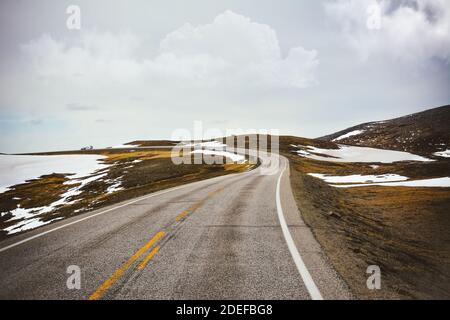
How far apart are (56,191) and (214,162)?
2235cm

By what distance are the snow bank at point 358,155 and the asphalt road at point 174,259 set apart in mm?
55117

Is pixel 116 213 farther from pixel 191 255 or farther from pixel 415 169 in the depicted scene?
pixel 415 169

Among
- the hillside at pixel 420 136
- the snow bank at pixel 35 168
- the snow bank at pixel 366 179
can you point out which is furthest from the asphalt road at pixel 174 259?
the hillside at pixel 420 136

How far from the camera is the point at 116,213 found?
33.8 ft

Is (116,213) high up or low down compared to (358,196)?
up

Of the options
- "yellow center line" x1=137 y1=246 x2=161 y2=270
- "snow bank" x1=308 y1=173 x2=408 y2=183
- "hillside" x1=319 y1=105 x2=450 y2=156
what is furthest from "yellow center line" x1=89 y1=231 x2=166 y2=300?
"hillside" x1=319 y1=105 x2=450 y2=156

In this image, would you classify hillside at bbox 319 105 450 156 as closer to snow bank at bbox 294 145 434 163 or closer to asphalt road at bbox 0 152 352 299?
snow bank at bbox 294 145 434 163

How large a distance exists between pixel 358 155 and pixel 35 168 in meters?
76.9

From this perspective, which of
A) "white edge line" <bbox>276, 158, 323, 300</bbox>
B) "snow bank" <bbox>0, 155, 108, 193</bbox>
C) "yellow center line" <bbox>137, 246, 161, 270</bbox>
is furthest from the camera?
"snow bank" <bbox>0, 155, 108, 193</bbox>

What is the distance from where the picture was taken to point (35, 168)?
52781mm

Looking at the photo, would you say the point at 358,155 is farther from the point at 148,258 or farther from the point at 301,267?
the point at 148,258

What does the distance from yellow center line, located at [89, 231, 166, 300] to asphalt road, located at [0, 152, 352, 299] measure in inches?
0.7

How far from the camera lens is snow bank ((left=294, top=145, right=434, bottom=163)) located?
2427 inches

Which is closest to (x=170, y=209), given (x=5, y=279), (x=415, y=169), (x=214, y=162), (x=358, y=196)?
(x=5, y=279)
